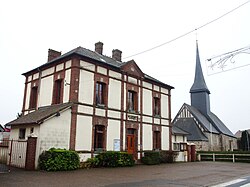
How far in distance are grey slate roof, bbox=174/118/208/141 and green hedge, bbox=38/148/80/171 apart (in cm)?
2243

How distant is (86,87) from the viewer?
16250mm

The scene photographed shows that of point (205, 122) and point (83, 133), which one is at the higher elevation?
point (205, 122)

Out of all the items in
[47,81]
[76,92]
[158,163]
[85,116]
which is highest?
[47,81]

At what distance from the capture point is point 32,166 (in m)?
12.9

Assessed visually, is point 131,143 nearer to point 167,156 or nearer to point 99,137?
point 99,137

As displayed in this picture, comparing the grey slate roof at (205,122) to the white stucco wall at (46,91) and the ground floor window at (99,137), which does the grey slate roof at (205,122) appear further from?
the white stucco wall at (46,91)

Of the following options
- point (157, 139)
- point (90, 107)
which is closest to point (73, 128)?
point (90, 107)

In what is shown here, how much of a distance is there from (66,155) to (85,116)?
3148 mm

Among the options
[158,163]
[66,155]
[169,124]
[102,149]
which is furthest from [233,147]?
[66,155]

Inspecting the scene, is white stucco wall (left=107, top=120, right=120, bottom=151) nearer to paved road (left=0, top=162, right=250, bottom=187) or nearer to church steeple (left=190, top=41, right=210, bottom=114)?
paved road (left=0, top=162, right=250, bottom=187)

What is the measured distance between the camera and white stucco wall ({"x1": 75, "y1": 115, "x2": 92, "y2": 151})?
1520 centimetres

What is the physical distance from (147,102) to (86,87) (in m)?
6.65

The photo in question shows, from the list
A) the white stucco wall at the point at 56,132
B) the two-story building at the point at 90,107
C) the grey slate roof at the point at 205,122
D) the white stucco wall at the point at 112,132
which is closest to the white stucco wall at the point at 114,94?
the two-story building at the point at 90,107

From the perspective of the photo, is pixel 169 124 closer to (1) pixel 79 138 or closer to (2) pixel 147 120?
(2) pixel 147 120
